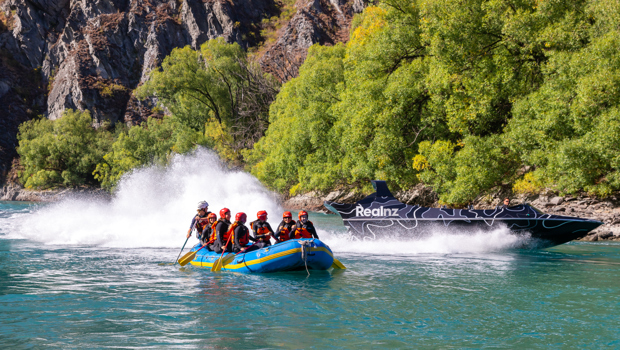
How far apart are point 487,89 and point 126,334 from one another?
2161 centimetres

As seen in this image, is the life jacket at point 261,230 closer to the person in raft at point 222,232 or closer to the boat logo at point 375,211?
the person in raft at point 222,232

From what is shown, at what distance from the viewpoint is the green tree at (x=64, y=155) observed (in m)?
68.2

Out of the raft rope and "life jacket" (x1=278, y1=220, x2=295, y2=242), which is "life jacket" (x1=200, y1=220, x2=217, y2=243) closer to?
"life jacket" (x1=278, y1=220, x2=295, y2=242)

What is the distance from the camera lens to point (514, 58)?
25.0m

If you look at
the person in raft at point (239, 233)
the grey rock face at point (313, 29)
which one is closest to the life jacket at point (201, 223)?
the person in raft at point (239, 233)

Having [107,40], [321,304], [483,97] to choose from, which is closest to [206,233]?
[321,304]

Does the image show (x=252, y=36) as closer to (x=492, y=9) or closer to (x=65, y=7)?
(x=65, y=7)

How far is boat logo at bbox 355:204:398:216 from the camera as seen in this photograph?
19.3 metres

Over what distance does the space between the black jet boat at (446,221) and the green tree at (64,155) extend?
59914 mm

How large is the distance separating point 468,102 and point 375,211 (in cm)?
990

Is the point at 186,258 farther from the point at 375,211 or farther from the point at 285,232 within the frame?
the point at 375,211

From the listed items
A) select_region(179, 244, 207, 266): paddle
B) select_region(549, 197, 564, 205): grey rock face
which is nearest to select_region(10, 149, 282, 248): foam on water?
select_region(179, 244, 207, 266): paddle

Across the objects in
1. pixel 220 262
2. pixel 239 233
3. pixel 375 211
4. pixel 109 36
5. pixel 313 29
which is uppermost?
pixel 109 36

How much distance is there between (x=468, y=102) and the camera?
25.6 m
